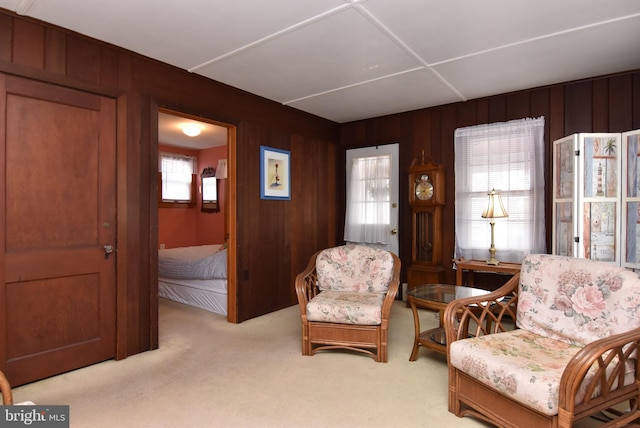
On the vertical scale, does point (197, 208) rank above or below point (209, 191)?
below

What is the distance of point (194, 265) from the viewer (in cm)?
418

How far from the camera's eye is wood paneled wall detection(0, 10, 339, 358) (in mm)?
2484

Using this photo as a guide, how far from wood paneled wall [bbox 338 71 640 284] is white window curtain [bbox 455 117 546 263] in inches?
3.6

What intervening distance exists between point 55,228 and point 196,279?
1897mm

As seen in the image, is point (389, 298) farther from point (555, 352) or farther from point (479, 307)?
point (555, 352)

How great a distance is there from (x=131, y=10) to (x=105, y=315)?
2.12m

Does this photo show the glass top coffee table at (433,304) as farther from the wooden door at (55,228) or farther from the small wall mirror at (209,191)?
the small wall mirror at (209,191)

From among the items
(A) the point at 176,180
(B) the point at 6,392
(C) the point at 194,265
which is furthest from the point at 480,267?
(A) the point at 176,180

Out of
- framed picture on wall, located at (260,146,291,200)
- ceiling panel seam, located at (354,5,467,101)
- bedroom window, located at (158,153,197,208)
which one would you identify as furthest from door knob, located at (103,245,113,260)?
bedroom window, located at (158,153,197,208)

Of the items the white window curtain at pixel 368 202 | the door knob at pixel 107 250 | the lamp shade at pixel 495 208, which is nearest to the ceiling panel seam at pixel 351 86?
the white window curtain at pixel 368 202

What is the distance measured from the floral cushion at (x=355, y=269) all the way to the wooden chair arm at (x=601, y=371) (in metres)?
1.64

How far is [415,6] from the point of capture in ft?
7.23

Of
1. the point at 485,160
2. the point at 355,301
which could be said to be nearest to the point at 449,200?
the point at 485,160

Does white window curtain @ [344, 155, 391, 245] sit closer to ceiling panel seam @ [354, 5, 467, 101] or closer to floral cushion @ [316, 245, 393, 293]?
ceiling panel seam @ [354, 5, 467, 101]
